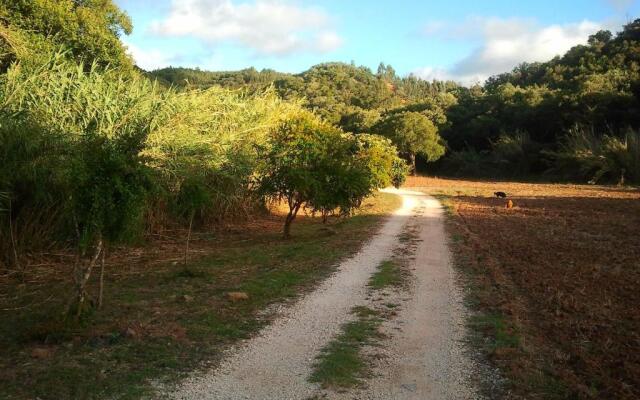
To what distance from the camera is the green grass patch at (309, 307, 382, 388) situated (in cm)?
467

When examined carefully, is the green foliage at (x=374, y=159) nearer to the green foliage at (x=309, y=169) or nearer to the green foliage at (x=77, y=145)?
the green foliage at (x=309, y=169)

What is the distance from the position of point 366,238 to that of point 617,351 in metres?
8.60

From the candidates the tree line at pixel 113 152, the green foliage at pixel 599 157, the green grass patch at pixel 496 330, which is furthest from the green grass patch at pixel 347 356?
the green foliage at pixel 599 157

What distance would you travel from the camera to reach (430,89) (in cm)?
13375

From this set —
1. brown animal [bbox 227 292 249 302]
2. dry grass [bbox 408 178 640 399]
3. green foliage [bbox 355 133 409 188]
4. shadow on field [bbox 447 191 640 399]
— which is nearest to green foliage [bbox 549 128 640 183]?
shadow on field [bbox 447 191 640 399]

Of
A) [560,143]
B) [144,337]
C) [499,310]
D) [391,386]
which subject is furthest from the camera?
[560,143]

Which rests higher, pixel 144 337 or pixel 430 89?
pixel 430 89

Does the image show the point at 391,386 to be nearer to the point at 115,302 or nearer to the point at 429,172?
the point at 115,302

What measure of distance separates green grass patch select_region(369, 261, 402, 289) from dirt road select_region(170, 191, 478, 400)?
0.71 ft

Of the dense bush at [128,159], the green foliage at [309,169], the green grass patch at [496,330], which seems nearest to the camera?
the green grass patch at [496,330]

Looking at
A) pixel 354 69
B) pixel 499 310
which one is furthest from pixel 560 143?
pixel 354 69

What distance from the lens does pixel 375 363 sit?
16.7ft

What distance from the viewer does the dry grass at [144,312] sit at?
15.4ft

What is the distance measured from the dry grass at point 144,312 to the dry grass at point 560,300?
2.95 metres
